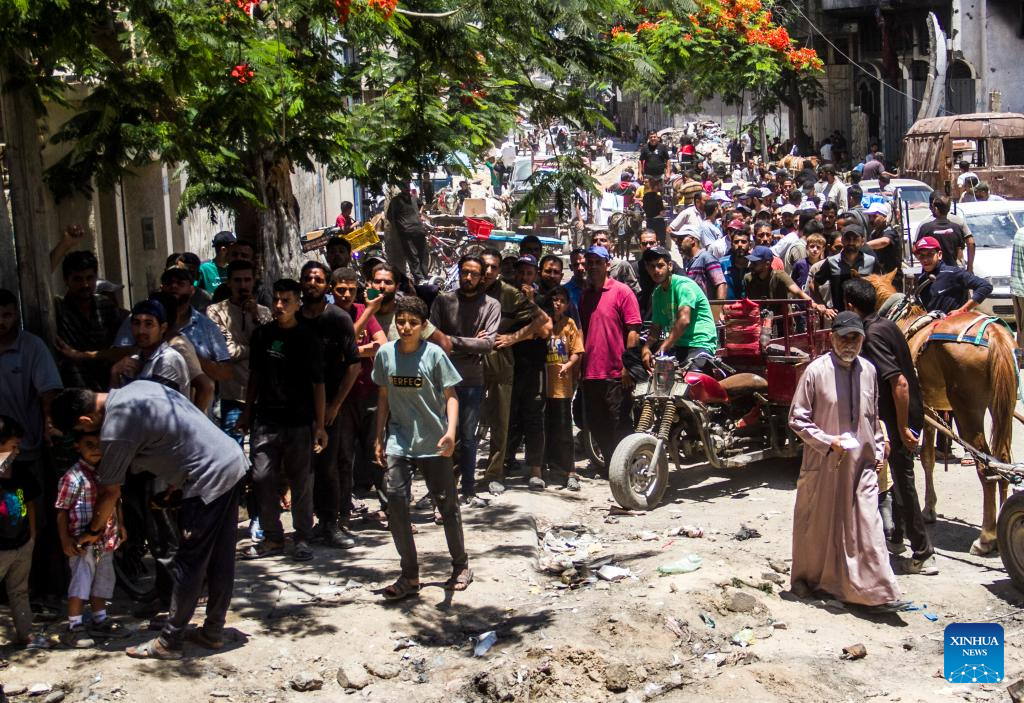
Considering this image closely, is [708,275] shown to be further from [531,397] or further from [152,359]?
[152,359]

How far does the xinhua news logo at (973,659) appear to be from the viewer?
641 cm

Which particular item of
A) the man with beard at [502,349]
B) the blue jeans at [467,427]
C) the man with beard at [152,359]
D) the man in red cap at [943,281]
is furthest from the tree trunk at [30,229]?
the man in red cap at [943,281]

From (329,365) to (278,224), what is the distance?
3.61 meters

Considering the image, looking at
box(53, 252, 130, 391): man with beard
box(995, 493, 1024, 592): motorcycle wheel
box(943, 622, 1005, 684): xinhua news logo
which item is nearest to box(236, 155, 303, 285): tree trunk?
box(53, 252, 130, 391): man with beard

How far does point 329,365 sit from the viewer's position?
834 cm

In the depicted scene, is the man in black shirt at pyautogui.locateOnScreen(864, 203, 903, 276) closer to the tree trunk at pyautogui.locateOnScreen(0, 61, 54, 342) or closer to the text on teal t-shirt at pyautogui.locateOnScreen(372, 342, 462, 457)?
the text on teal t-shirt at pyautogui.locateOnScreen(372, 342, 462, 457)

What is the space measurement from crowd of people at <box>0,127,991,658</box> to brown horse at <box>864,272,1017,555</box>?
30.9 inches

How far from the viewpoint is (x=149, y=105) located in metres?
8.84

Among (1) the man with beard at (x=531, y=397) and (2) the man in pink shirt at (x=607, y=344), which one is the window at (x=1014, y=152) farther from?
(1) the man with beard at (x=531, y=397)

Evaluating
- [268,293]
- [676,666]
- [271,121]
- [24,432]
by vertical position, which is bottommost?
Result: [676,666]

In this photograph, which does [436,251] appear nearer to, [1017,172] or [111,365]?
[1017,172]

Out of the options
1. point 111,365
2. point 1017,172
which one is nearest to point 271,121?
point 111,365

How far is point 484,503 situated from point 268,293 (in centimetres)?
238

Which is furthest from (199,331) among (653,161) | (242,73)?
(653,161)
